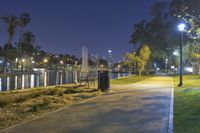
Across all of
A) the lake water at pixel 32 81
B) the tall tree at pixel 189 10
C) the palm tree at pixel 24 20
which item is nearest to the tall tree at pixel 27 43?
the palm tree at pixel 24 20

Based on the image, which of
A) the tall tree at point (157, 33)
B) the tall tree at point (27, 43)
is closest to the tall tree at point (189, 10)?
the tall tree at point (157, 33)

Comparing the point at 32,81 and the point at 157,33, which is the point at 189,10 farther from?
the point at 157,33

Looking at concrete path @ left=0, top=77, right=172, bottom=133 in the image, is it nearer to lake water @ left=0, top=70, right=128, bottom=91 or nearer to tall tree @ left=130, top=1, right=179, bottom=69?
lake water @ left=0, top=70, right=128, bottom=91

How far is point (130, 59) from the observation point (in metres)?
80.1

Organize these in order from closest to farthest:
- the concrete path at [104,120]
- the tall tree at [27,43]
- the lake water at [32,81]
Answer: the concrete path at [104,120]
the lake water at [32,81]
the tall tree at [27,43]

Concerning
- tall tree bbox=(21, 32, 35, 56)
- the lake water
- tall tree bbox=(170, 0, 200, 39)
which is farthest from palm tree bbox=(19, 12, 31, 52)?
tall tree bbox=(170, 0, 200, 39)

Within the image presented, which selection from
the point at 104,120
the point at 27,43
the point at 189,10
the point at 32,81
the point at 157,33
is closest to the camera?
the point at 104,120

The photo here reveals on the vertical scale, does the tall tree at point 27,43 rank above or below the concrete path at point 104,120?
above

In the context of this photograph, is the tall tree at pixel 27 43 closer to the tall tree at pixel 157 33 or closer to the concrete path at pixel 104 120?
the tall tree at pixel 157 33

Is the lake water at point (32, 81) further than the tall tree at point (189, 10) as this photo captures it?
Answer: Yes

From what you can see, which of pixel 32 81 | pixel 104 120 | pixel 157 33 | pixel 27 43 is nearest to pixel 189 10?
pixel 104 120

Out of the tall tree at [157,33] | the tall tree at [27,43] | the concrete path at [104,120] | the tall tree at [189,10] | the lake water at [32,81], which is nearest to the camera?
the concrete path at [104,120]

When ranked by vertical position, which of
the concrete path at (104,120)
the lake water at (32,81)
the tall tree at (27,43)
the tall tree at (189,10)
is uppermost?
the tall tree at (27,43)

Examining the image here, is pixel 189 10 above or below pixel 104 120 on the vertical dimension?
above
